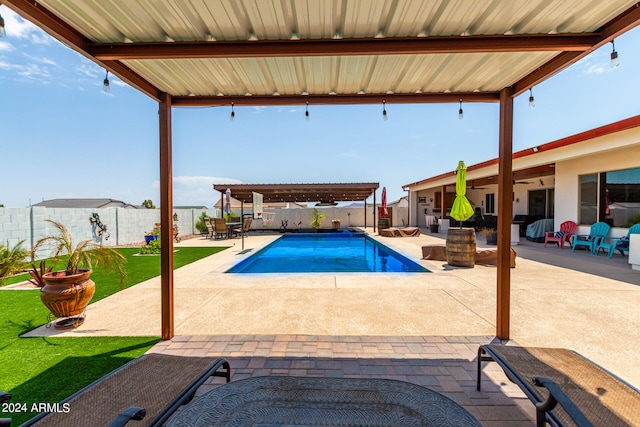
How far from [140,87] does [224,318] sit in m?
2.81

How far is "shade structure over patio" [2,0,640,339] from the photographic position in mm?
1919

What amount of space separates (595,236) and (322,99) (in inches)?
393

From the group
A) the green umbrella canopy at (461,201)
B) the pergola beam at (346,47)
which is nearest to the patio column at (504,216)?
the pergola beam at (346,47)

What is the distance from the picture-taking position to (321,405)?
1812 millimetres

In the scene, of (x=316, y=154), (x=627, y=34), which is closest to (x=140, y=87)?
(x=627, y=34)

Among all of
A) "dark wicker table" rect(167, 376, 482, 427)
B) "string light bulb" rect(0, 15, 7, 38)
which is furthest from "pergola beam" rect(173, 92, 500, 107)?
"dark wicker table" rect(167, 376, 482, 427)

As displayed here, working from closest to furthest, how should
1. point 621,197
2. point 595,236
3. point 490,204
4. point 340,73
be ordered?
point 340,73
point 621,197
point 595,236
point 490,204

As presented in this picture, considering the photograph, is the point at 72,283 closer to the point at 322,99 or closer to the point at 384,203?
the point at 322,99

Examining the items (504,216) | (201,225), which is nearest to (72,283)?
(504,216)

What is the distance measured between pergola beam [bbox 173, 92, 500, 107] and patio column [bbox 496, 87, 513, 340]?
389 mm

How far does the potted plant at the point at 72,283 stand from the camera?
3.31 metres

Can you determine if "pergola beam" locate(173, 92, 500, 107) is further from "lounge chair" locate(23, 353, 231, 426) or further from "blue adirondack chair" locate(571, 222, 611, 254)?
"blue adirondack chair" locate(571, 222, 611, 254)

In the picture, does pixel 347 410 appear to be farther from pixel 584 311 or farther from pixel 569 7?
pixel 584 311

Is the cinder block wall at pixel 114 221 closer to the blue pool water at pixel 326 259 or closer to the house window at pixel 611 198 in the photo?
the blue pool water at pixel 326 259
